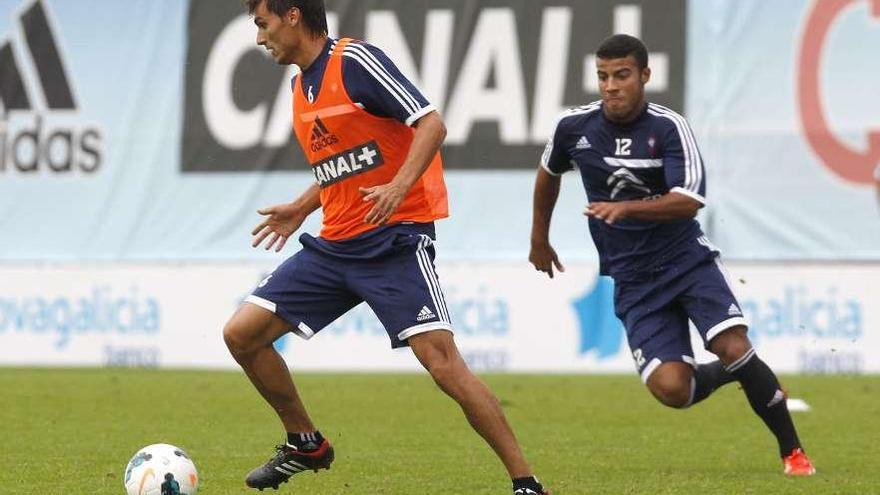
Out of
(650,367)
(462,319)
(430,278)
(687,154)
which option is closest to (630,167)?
(687,154)

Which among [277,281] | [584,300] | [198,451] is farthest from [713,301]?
[584,300]

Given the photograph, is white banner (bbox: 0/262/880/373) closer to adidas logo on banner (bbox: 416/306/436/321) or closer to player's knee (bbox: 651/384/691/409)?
player's knee (bbox: 651/384/691/409)

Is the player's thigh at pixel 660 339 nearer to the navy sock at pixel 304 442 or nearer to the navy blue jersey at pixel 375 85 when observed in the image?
the navy sock at pixel 304 442

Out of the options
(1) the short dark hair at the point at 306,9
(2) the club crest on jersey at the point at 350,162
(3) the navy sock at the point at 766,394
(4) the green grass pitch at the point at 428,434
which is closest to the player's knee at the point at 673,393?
(3) the navy sock at the point at 766,394

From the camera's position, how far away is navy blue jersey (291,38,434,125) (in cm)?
702

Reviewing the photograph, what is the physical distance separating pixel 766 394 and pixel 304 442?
8.10ft

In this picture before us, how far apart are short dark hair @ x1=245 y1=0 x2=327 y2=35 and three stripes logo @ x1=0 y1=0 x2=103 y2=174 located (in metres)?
12.2

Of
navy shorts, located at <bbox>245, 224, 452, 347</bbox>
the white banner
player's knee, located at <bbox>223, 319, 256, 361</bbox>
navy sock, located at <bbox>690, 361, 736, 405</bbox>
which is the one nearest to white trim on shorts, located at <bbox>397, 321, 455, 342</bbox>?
navy shorts, located at <bbox>245, 224, 452, 347</bbox>

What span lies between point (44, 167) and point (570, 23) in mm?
6426

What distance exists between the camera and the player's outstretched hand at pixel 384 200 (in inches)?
266

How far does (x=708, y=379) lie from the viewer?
8695 millimetres

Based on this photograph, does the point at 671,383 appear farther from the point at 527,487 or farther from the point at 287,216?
the point at 287,216

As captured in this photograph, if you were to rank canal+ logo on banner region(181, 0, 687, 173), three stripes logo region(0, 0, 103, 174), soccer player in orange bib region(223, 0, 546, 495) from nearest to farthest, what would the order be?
soccer player in orange bib region(223, 0, 546, 495) < canal+ logo on banner region(181, 0, 687, 173) < three stripes logo region(0, 0, 103, 174)

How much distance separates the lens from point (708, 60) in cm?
1753
